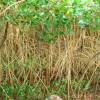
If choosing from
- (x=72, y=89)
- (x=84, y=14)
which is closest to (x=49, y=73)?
(x=72, y=89)

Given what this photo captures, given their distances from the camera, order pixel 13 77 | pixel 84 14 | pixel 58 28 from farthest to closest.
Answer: pixel 13 77 < pixel 58 28 < pixel 84 14

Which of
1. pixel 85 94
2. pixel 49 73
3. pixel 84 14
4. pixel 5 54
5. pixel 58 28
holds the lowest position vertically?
pixel 85 94

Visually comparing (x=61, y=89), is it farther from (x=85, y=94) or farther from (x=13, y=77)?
(x=13, y=77)

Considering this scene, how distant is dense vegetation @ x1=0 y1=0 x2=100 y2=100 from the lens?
428cm

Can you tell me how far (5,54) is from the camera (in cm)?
443

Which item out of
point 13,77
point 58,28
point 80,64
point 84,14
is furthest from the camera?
point 80,64

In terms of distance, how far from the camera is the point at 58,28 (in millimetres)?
4070

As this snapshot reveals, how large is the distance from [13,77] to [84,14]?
1437 mm

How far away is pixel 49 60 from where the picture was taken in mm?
4570

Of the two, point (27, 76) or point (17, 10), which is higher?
point (17, 10)

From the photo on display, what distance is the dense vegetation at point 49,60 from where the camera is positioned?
4.28 m

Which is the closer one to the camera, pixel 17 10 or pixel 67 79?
pixel 17 10

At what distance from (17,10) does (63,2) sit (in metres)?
0.49

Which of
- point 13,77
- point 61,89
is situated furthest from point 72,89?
point 13,77
